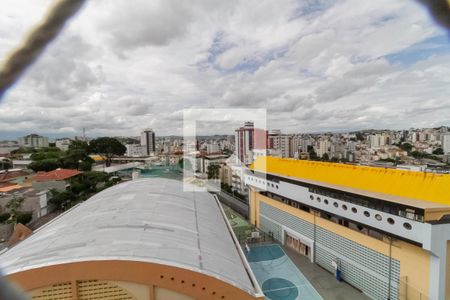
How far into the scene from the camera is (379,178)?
787 centimetres

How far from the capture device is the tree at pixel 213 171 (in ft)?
80.2

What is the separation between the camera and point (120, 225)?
579 centimetres

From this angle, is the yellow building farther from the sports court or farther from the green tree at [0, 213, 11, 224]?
the green tree at [0, 213, 11, 224]

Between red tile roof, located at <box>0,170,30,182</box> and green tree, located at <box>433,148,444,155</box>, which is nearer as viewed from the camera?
red tile roof, located at <box>0,170,30,182</box>

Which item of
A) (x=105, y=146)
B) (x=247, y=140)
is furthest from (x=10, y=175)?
(x=247, y=140)

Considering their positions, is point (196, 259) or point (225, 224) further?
point (225, 224)

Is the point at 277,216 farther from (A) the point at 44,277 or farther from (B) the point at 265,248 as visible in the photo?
(A) the point at 44,277

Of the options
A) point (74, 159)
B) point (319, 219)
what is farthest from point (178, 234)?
point (74, 159)

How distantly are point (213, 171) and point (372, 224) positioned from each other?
61.4ft

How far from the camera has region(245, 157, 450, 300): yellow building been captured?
18.8 ft

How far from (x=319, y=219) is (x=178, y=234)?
5.00m

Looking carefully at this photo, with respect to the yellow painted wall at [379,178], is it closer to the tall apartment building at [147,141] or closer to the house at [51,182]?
the house at [51,182]

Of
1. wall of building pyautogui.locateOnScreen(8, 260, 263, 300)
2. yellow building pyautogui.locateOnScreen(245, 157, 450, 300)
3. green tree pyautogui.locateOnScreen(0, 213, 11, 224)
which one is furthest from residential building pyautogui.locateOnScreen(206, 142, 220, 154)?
wall of building pyautogui.locateOnScreen(8, 260, 263, 300)

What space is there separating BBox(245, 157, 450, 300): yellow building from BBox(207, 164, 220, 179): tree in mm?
13422
